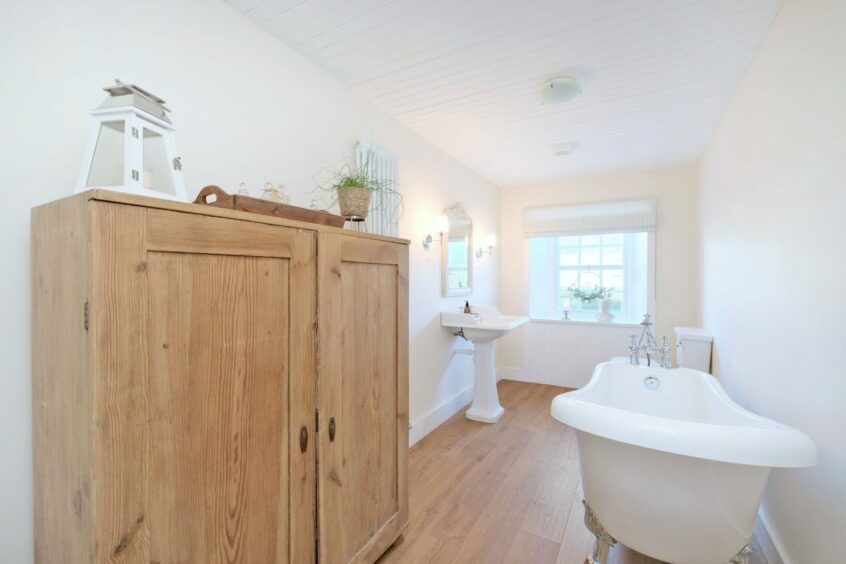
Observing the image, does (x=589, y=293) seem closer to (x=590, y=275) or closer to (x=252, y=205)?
(x=590, y=275)

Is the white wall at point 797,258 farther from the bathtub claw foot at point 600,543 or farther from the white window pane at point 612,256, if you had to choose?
the white window pane at point 612,256

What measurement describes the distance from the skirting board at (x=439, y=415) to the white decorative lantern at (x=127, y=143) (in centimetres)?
217

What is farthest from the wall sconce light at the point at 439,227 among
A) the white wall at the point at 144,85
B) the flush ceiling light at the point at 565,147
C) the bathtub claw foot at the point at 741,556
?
the bathtub claw foot at the point at 741,556

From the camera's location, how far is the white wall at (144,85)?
1.09m

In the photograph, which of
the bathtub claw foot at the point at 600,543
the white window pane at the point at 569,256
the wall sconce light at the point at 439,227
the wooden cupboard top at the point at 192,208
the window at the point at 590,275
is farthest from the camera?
the white window pane at the point at 569,256

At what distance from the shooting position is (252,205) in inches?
48.5

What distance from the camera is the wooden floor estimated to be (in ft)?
5.90

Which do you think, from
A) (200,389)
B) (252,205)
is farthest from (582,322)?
(200,389)

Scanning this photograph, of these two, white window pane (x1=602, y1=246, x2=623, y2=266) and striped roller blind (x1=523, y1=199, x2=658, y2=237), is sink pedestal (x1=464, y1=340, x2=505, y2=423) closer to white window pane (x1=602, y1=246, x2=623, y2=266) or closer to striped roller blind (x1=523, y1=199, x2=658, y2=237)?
striped roller blind (x1=523, y1=199, x2=658, y2=237)

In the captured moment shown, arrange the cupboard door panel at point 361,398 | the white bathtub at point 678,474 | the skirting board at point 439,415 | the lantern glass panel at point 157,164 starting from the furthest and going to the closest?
the skirting board at point 439,415
the cupboard door panel at point 361,398
the lantern glass panel at point 157,164
the white bathtub at point 678,474

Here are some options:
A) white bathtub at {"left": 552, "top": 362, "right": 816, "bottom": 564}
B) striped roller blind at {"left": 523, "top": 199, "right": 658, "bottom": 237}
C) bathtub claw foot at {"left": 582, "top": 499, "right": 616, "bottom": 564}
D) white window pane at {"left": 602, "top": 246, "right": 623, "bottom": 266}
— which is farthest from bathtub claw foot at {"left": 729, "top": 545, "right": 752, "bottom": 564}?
white window pane at {"left": 602, "top": 246, "right": 623, "bottom": 266}

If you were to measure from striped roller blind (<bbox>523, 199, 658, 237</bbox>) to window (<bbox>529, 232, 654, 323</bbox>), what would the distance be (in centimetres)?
16

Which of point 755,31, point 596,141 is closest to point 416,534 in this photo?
point 755,31

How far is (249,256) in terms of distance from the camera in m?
1.14
